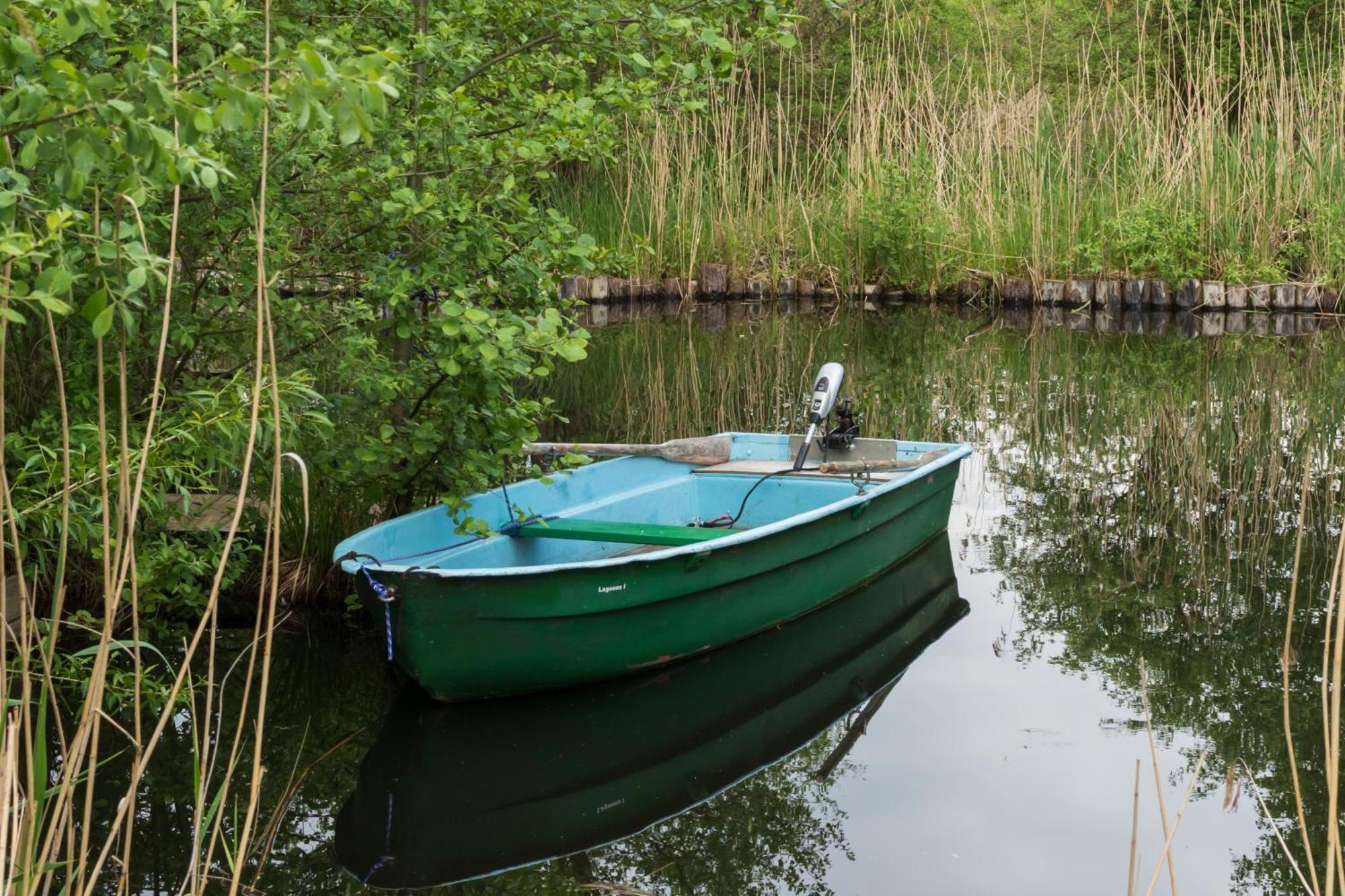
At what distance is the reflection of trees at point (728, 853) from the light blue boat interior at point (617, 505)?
0.84 metres

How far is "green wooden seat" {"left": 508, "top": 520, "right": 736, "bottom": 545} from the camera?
16.1ft

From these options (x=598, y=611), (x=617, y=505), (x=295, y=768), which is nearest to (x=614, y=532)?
(x=598, y=611)

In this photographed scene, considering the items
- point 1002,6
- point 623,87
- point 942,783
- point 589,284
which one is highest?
point 1002,6

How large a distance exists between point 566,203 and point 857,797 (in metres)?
12.4

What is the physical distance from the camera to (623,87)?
15.6 feet

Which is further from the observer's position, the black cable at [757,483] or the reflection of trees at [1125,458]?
the black cable at [757,483]

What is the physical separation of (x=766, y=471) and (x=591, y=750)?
6.99 feet

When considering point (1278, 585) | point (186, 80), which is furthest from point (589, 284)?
point (186, 80)

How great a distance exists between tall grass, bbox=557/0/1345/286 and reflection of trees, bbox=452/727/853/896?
10532mm

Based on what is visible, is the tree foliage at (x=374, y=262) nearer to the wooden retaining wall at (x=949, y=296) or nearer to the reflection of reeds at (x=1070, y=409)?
the reflection of reeds at (x=1070, y=409)

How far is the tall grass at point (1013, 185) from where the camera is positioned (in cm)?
1351

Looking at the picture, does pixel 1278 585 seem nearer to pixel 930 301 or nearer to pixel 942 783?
pixel 942 783

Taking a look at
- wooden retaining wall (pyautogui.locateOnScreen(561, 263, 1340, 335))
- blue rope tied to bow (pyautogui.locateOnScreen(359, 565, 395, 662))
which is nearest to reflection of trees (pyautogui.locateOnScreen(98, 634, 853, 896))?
blue rope tied to bow (pyautogui.locateOnScreen(359, 565, 395, 662))

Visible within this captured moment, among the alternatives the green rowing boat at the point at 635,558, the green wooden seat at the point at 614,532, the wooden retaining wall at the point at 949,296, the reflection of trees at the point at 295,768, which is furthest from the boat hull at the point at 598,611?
the wooden retaining wall at the point at 949,296
